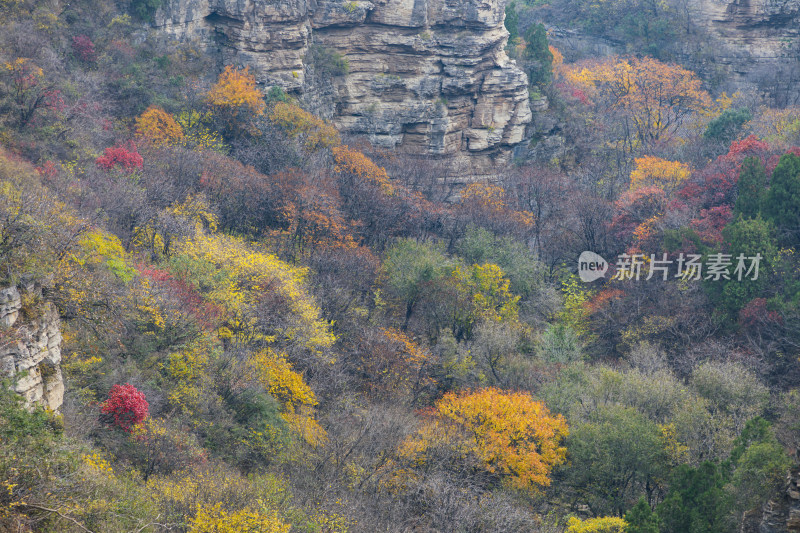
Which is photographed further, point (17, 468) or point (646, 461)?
point (646, 461)

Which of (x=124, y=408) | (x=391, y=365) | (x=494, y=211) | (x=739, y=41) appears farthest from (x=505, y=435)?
(x=739, y=41)

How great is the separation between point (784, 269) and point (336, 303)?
2185 centimetres

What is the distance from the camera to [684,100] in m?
64.2

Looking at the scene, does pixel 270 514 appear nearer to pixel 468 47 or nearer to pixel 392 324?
pixel 392 324

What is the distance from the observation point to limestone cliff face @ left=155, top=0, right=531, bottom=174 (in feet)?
178

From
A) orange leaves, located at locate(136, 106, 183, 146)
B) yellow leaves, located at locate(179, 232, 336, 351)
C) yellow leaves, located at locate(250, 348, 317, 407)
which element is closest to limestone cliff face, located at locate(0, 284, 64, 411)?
yellow leaves, located at locate(250, 348, 317, 407)

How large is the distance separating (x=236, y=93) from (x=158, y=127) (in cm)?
729

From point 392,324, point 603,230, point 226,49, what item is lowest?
point 392,324

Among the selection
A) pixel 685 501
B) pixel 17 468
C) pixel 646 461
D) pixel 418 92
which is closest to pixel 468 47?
pixel 418 92

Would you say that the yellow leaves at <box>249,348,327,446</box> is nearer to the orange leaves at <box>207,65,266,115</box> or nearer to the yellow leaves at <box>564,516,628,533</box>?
the yellow leaves at <box>564,516,628,533</box>

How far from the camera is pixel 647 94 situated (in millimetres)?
63469

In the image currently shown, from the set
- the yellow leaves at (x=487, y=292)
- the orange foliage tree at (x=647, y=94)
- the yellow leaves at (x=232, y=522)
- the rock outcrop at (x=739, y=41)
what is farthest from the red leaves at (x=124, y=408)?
the rock outcrop at (x=739, y=41)

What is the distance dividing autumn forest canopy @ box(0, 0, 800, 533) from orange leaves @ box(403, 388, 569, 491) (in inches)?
4.6

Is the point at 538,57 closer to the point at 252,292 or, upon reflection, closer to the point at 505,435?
the point at 252,292
